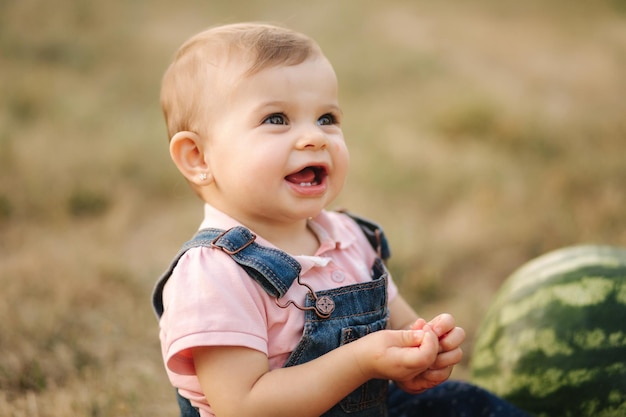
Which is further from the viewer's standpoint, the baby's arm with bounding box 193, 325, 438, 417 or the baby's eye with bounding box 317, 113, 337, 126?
the baby's eye with bounding box 317, 113, 337, 126

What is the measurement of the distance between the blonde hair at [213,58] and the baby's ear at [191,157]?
40 mm

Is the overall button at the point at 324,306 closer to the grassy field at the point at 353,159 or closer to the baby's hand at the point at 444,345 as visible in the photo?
the baby's hand at the point at 444,345

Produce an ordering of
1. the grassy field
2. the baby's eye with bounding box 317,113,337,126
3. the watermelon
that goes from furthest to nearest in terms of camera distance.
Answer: the grassy field < the watermelon < the baby's eye with bounding box 317,113,337,126

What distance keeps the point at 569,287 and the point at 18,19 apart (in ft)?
23.1

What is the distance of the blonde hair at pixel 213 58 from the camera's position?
1764mm

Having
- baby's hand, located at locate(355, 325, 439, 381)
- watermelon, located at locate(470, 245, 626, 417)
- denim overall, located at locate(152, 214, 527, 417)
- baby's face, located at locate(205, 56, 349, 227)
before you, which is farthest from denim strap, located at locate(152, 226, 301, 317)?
watermelon, located at locate(470, 245, 626, 417)

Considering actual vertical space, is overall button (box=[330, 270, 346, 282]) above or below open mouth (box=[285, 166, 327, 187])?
below

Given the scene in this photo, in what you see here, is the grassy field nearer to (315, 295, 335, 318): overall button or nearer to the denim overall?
the denim overall

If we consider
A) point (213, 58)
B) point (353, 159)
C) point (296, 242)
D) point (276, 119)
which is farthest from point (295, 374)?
point (353, 159)

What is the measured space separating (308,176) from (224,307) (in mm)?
446

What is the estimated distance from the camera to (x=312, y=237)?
1995mm

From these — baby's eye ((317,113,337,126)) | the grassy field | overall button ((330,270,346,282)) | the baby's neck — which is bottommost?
the grassy field

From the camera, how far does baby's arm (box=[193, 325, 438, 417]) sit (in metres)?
1.57

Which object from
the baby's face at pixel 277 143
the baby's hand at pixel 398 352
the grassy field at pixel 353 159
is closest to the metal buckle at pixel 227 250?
the baby's face at pixel 277 143
